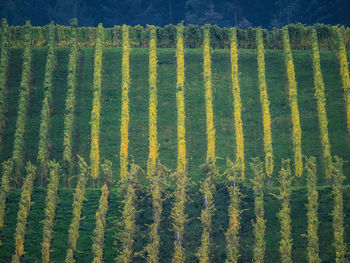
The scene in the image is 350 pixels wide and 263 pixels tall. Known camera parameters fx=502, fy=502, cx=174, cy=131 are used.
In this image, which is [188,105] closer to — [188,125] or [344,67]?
[188,125]

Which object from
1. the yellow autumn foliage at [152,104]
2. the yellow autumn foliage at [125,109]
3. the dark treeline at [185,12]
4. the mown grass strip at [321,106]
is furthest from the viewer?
the dark treeline at [185,12]

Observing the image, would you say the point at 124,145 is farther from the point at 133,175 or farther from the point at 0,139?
the point at 0,139

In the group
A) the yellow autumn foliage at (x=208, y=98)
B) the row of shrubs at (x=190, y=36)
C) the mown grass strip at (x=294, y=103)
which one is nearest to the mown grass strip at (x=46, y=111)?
the row of shrubs at (x=190, y=36)

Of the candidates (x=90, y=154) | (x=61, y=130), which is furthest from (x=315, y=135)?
(x=61, y=130)

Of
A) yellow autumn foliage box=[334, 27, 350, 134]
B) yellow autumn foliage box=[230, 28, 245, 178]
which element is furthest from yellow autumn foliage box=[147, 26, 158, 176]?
yellow autumn foliage box=[334, 27, 350, 134]

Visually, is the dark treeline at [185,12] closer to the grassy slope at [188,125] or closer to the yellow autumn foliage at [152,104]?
the grassy slope at [188,125]

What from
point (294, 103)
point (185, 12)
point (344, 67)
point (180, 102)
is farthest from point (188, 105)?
point (185, 12)

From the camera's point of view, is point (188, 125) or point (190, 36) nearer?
point (188, 125)
